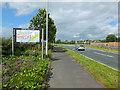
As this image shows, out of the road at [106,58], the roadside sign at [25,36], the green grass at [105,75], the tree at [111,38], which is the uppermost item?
the tree at [111,38]

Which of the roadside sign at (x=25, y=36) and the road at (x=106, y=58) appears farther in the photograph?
the roadside sign at (x=25, y=36)

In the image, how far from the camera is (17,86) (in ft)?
9.46

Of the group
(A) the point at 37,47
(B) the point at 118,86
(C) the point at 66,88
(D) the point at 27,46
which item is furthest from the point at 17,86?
(A) the point at 37,47

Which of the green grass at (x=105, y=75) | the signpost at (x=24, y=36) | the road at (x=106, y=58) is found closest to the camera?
the green grass at (x=105, y=75)

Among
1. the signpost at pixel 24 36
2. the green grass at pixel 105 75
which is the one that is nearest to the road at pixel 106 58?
the green grass at pixel 105 75

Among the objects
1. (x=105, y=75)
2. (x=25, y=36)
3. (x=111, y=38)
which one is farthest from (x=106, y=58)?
(x=111, y=38)

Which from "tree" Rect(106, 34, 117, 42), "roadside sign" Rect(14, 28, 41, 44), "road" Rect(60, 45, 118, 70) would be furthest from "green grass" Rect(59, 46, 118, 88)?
"tree" Rect(106, 34, 117, 42)

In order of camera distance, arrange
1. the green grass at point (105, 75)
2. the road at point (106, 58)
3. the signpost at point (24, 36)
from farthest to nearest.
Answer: the signpost at point (24, 36), the road at point (106, 58), the green grass at point (105, 75)

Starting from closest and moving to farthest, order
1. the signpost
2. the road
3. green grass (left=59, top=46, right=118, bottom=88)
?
green grass (left=59, top=46, right=118, bottom=88), the road, the signpost

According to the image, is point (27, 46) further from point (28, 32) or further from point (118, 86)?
point (118, 86)

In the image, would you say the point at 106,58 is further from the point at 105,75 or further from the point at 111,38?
the point at 111,38

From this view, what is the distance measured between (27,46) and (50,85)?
27.0 ft

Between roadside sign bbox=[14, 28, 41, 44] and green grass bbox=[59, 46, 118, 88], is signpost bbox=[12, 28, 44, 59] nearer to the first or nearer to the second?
roadside sign bbox=[14, 28, 41, 44]

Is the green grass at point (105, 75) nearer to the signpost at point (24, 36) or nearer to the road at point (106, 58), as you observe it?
the road at point (106, 58)
